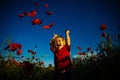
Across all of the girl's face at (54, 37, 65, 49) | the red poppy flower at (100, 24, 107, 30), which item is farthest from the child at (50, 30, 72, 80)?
the red poppy flower at (100, 24, 107, 30)

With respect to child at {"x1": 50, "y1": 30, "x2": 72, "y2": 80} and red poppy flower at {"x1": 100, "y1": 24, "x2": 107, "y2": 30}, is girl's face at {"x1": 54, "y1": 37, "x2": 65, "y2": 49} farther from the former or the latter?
red poppy flower at {"x1": 100, "y1": 24, "x2": 107, "y2": 30}

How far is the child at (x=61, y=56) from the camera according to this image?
19.7 feet

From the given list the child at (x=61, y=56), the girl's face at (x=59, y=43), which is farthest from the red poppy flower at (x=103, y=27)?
the girl's face at (x=59, y=43)

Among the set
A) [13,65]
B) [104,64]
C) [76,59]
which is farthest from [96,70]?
[13,65]

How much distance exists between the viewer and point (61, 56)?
621 centimetres

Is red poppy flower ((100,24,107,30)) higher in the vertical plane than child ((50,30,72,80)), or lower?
higher

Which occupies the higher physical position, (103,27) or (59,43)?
(103,27)

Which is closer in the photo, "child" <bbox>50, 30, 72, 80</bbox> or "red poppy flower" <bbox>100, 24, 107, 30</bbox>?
"child" <bbox>50, 30, 72, 80</bbox>

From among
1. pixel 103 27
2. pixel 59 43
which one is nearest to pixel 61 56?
pixel 59 43

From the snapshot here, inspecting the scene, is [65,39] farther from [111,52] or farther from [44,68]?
[44,68]

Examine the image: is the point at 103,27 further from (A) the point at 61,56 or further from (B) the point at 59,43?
(A) the point at 61,56

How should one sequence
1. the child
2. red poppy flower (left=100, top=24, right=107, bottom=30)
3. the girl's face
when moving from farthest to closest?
1. red poppy flower (left=100, top=24, right=107, bottom=30)
2. the girl's face
3. the child

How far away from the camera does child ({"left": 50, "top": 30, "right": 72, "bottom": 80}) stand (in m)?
6.02

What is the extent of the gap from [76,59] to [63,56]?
312cm
